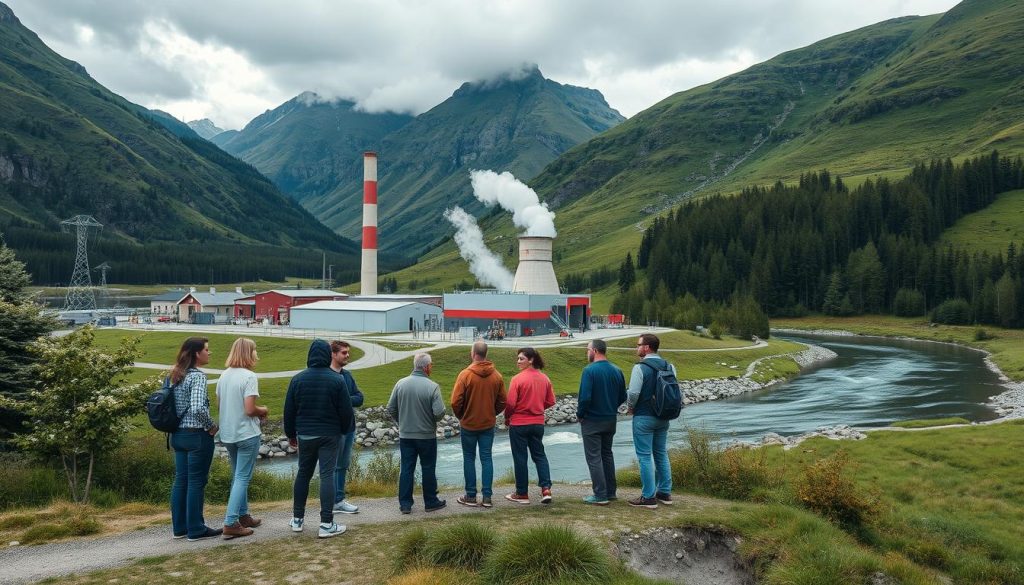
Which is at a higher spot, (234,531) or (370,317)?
(370,317)

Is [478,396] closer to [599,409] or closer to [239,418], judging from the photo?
[599,409]

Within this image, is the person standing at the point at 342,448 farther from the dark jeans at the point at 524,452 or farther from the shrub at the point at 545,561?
the shrub at the point at 545,561

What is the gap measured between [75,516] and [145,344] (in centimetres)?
6130

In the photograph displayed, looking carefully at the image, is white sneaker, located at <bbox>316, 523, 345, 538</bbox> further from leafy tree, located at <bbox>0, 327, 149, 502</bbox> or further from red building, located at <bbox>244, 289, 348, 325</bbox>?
red building, located at <bbox>244, 289, 348, 325</bbox>

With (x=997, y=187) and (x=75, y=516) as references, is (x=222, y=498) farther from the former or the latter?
(x=997, y=187)

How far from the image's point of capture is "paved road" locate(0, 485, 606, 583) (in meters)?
9.27

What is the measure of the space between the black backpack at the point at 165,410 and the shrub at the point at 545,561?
5523 millimetres

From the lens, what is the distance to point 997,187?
521ft

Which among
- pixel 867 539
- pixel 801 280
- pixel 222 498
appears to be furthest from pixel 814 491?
pixel 801 280

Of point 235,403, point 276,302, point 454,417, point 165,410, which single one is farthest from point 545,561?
point 276,302

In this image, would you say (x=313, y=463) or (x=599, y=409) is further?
(x=599, y=409)

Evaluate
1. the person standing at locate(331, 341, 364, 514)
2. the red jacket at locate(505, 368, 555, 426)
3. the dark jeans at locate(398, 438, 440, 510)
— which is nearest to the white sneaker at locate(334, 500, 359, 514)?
the person standing at locate(331, 341, 364, 514)

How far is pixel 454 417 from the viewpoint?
127ft

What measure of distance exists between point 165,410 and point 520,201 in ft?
280
